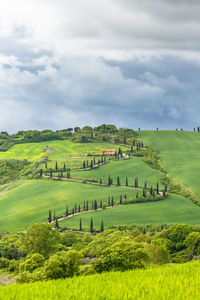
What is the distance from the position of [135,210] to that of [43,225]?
105 metres

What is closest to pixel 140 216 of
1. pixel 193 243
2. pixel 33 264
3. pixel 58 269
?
pixel 193 243

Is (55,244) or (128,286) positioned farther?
(55,244)

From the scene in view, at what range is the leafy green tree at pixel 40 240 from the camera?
9650cm

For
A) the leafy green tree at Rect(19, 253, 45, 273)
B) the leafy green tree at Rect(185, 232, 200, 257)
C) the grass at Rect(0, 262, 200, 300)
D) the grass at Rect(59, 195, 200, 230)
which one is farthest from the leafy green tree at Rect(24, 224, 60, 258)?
the grass at Rect(0, 262, 200, 300)

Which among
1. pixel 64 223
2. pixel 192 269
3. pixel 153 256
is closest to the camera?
pixel 192 269

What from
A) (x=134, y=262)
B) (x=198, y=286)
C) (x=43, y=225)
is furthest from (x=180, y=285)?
(x=43, y=225)

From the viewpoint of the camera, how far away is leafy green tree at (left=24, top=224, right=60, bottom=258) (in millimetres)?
96500

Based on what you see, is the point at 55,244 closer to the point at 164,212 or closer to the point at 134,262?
the point at 134,262

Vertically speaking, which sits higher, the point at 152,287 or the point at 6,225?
the point at 152,287

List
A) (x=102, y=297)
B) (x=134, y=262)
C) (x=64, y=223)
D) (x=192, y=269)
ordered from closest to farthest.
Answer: (x=102, y=297) → (x=192, y=269) → (x=134, y=262) → (x=64, y=223)

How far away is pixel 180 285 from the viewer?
14.2 metres

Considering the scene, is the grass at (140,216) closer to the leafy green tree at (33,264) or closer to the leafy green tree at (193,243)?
the leafy green tree at (193,243)

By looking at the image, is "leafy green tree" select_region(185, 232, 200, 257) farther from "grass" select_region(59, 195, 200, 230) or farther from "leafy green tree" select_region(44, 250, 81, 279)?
"grass" select_region(59, 195, 200, 230)

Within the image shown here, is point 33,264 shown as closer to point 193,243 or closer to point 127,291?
point 193,243
